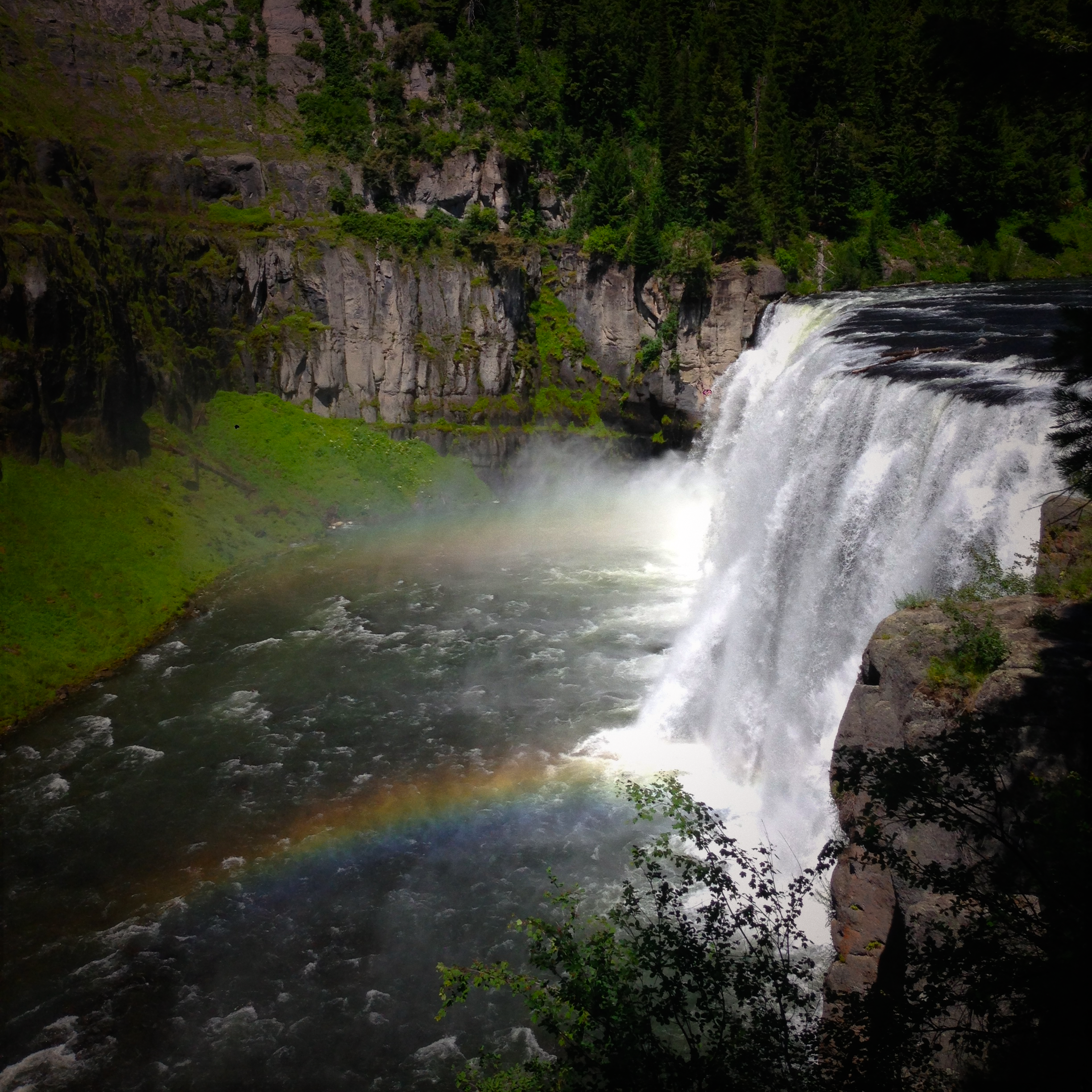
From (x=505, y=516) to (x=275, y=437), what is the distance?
44.3 feet

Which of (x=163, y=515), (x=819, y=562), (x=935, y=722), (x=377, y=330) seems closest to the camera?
(x=935, y=722)

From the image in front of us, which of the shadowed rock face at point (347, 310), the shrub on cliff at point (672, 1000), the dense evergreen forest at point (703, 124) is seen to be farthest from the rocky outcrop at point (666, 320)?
the shrub on cliff at point (672, 1000)

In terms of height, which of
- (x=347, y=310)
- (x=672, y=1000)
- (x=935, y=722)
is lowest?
(x=672, y=1000)

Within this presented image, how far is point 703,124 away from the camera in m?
50.2

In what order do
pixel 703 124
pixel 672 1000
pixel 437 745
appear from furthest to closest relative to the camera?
pixel 703 124 < pixel 437 745 < pixel 672 1000

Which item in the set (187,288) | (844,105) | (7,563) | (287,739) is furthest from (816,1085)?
(844,105)

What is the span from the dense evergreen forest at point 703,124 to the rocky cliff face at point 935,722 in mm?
36999

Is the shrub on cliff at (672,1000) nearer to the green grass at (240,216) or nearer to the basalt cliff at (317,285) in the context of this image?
the basalt cliff at (317,285)

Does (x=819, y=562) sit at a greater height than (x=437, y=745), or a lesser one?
greater

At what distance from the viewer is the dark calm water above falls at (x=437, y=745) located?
15742 mm

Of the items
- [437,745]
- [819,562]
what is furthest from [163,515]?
[819,562]

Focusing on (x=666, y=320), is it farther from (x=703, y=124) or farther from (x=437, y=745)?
(x=437, y=745)

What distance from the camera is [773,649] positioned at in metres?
23.6

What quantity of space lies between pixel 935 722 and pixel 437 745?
14775 mm
